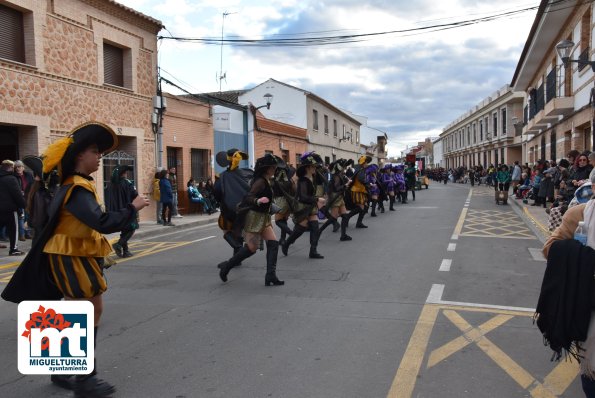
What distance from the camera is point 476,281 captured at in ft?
21.7

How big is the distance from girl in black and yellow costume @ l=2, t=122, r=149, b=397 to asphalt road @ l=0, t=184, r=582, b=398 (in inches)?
27.7

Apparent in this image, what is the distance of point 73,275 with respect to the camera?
3.26m

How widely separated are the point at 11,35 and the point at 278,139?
55.7 feet

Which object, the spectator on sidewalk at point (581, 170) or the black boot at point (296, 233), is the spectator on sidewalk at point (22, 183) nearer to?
the black boot at point (296, 233)

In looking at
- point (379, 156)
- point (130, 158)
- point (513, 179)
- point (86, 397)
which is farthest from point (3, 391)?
point (379, 156)

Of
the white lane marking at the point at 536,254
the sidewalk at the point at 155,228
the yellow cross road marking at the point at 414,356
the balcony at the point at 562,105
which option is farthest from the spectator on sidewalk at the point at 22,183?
the balcony at the point at 562,105

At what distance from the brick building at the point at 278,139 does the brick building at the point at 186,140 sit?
4.42 metres

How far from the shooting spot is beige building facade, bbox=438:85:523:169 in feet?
139

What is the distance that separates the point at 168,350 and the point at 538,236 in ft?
29.9

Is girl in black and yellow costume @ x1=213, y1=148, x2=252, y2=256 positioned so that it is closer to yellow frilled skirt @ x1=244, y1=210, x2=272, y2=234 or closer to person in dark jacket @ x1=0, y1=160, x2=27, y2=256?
yellow frilled skirt @ x1=244, y1=210, x2=272, y2=234

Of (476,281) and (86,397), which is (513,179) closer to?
(476,281)

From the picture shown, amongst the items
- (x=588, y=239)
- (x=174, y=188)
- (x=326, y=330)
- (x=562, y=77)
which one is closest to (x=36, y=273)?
(x=326, y=330)

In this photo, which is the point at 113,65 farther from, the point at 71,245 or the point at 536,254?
the point at 71,245

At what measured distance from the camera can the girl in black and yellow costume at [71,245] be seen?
3229 mm
